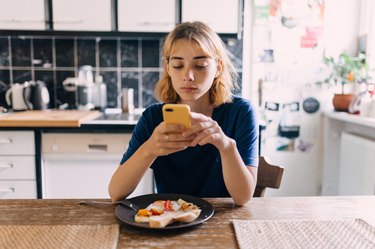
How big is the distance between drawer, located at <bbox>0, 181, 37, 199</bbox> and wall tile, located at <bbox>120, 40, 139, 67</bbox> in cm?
109

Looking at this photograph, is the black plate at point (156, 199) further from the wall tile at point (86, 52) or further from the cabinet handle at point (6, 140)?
the wall tile at point (86, 52)

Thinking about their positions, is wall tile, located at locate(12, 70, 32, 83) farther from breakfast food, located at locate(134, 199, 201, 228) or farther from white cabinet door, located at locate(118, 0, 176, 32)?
breakfast food, located at locate(134, 199, 201, 228)

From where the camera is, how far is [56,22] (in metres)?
2.29

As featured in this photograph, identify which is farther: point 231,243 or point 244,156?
point 244,156

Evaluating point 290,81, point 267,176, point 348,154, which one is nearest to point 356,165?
point 348,154

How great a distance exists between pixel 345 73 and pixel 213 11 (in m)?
1.00

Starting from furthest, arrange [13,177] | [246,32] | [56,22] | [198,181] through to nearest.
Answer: [246,32]
[56,22]
[13,177]
[198,181]

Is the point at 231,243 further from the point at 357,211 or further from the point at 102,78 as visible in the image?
the point at 102,78

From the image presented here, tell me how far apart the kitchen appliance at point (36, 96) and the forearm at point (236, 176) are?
1.95m

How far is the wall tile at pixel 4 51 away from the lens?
259 cm

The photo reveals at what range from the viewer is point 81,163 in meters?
2.16

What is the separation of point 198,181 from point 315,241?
0.53 metres

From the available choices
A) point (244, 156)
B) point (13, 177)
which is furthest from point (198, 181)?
point (13, 177)

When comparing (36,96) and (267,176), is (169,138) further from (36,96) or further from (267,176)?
(36,96)
